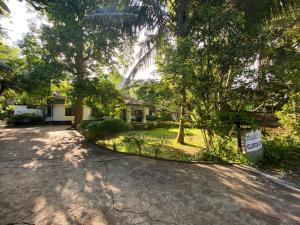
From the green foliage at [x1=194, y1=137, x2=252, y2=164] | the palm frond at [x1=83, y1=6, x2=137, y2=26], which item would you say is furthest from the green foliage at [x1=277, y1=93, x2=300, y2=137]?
the palm frond at [x1=83, y1=6, x2=137, y2=26]

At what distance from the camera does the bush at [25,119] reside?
2164 centimetres

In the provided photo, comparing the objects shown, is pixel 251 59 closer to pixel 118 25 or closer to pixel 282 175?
pixel 282 175

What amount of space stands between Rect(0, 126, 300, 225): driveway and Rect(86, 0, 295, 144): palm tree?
2.92 m

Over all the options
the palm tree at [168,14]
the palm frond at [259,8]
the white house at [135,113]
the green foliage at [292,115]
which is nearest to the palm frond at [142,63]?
the palm tree at [168,14]

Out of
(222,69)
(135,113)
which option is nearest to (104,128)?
(222,69)

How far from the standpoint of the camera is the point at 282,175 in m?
5.68

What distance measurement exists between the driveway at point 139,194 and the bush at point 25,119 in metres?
17.9

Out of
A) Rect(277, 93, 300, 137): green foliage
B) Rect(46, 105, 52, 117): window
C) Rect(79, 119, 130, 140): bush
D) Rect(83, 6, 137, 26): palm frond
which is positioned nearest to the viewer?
Rect(277, 93, 300, 137): green foliage

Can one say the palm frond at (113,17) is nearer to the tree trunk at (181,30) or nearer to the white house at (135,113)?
the tree trunk at (181,30)

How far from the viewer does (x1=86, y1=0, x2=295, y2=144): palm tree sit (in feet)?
24.1

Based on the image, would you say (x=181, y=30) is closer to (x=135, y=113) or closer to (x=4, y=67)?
(x=4, y=67)

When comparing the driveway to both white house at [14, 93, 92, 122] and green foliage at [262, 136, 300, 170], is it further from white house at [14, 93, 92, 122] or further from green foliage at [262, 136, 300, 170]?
white house at [14, 93, 92, 122]

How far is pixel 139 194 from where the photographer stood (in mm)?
4305

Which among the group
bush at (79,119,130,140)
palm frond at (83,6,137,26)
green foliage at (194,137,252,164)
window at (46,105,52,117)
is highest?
palm frond at (83,6,137,26)
